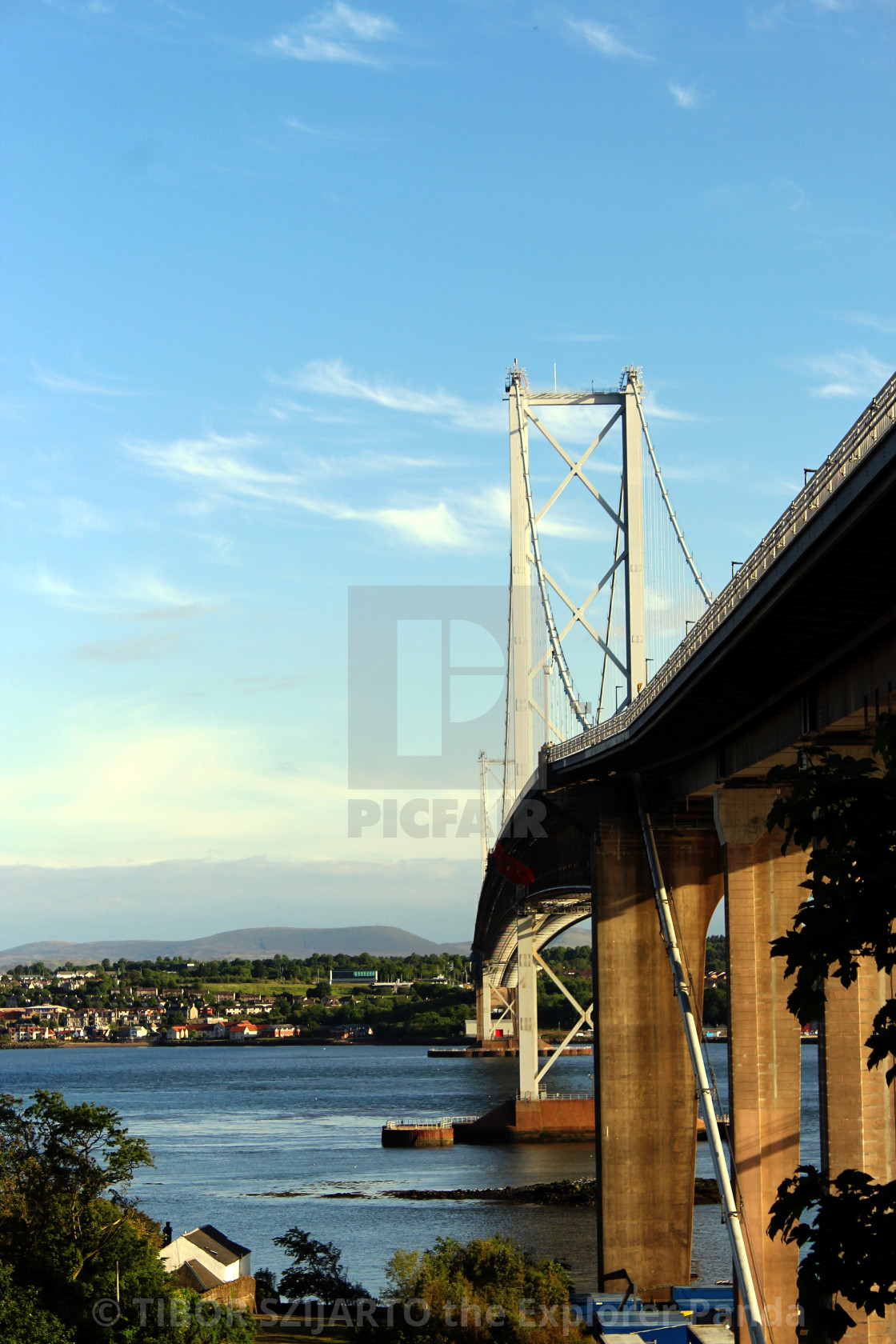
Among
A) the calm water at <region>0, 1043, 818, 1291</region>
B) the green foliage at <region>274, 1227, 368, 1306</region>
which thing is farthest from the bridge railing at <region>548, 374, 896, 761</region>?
the calm water at <region>0, 1043, 818, 1291</region>

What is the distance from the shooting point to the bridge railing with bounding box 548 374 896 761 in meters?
11.4

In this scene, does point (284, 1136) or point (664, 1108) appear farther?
point (284, 1136)

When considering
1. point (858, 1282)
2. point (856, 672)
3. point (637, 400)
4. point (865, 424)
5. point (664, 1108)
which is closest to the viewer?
point (858, 1282)

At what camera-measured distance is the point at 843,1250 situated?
620cm

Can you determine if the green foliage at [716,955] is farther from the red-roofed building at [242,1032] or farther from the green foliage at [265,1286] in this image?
the red-roofed building at [242,1032]

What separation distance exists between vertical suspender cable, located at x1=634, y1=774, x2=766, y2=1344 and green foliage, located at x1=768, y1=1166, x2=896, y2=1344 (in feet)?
43.0

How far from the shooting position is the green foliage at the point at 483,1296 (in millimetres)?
20000

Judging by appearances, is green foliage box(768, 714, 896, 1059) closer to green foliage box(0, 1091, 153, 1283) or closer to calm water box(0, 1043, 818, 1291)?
green foliage box(0, 1091, 153, 1283)

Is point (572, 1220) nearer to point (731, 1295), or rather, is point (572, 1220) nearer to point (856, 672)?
point (731, 1295)

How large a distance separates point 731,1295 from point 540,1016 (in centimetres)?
12534

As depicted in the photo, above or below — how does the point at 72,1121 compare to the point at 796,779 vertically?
below

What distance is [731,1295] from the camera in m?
23.9

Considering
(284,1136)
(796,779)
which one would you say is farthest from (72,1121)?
(284,1136)

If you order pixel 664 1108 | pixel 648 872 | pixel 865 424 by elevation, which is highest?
pixel 865 424
